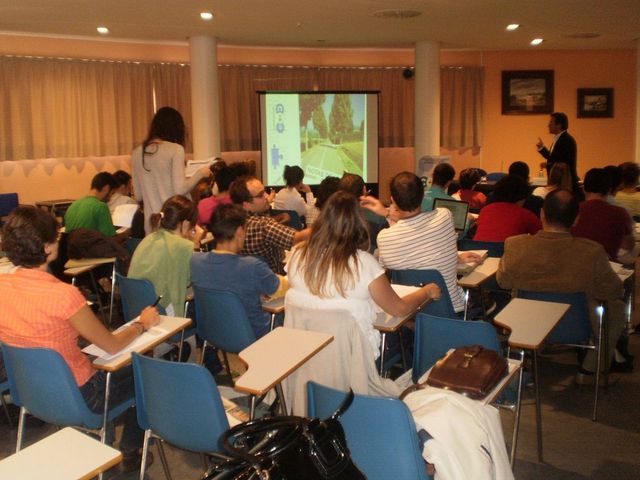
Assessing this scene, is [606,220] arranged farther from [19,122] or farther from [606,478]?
[19,122]

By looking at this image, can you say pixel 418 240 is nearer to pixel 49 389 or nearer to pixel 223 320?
Answer: pixel 223 320

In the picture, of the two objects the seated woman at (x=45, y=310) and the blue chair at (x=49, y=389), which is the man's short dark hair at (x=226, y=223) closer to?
the seated woman at (x=45, y=310)

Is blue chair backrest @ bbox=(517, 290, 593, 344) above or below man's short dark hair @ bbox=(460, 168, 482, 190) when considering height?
below

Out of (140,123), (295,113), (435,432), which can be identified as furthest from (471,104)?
(435,432)

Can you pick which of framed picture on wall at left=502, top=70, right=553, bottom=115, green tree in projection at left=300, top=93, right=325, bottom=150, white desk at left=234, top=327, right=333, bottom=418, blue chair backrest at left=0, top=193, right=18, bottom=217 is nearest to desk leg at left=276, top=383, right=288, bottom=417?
white desk at left=234, top=327, right=333, bottom=418

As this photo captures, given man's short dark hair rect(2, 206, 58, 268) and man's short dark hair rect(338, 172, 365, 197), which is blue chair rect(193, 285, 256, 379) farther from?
man's short dark hair rect(338, 172, 365, 197)

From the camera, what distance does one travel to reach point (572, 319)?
3.50 meters

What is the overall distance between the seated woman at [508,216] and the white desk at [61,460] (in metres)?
3.39

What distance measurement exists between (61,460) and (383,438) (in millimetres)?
882

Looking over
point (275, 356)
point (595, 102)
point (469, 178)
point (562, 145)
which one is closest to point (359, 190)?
point (469, 178)

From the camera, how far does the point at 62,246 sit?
18.0ft

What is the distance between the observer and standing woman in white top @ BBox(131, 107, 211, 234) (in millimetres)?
5059

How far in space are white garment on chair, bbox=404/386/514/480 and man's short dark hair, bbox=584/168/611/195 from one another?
9.44ft

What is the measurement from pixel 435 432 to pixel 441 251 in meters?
1.87
